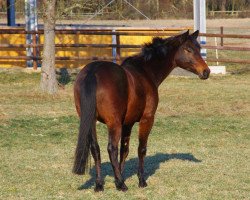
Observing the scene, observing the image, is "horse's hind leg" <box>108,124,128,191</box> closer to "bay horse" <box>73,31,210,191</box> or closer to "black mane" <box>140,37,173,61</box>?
"bay horse" <box>73,31,210,191</box>

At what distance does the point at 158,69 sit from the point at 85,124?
148cm

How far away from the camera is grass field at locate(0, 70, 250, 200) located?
828 cm

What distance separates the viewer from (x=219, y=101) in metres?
16.9

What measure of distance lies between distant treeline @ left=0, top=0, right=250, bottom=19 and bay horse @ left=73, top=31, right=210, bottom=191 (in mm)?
8978

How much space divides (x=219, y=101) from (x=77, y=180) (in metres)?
8.67

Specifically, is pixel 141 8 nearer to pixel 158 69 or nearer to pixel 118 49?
pixel 118 49

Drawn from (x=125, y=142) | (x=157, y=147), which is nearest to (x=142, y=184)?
(x=125, y=142)

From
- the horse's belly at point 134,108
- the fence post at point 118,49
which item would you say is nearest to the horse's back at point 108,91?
the horse's belly at point 134,108

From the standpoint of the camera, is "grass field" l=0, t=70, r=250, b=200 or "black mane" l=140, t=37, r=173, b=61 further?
"black mane" l=140, t=37, r=173, b=61

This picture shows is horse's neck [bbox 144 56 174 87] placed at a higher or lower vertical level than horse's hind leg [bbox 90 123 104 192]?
higher

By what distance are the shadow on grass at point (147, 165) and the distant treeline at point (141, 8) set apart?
24.6 ft

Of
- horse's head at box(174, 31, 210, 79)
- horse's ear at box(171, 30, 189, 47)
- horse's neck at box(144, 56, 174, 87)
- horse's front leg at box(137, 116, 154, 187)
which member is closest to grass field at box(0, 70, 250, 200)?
horse's front leg at box(137, 116, 154, 187)

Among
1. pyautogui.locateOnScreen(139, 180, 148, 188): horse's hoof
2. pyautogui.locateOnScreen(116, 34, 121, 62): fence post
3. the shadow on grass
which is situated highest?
pyautogui.locateOnScreen(116, 34, 121, 62): fence post

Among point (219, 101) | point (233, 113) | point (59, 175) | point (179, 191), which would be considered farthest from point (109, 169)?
point (219, 101)
